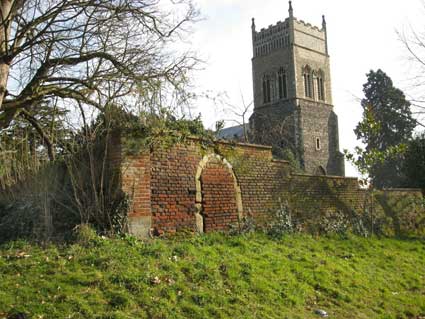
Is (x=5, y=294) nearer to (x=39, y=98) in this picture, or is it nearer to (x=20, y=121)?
(x=39, y=98)

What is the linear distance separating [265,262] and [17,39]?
6.31 m

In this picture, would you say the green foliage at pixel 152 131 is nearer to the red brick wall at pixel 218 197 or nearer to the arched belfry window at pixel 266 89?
the red brick wall at pixel 218 197

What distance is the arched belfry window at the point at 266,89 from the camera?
55.7 m

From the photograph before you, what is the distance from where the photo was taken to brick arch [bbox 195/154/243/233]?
10.3 m

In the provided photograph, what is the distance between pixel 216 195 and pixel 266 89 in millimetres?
46936

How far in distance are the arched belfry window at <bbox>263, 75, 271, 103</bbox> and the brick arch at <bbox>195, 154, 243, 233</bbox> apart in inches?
1792

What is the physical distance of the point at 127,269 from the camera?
22.9ft

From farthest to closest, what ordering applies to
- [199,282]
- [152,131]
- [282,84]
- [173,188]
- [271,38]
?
[271,38] < [282,84] < [173,188] < [152,131] < [199,282]

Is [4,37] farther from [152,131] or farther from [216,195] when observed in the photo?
[216,195]

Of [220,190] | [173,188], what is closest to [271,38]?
[220,190]

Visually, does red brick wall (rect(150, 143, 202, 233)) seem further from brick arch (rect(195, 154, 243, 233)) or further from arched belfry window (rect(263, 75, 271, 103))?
arched belfry window (rect(263, 75, 271, 103))

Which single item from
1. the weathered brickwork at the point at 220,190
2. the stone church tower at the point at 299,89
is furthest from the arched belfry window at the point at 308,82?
the weathered brickwork at the point at 220,190

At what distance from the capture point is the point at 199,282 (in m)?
7.18

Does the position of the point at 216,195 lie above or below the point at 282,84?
below
